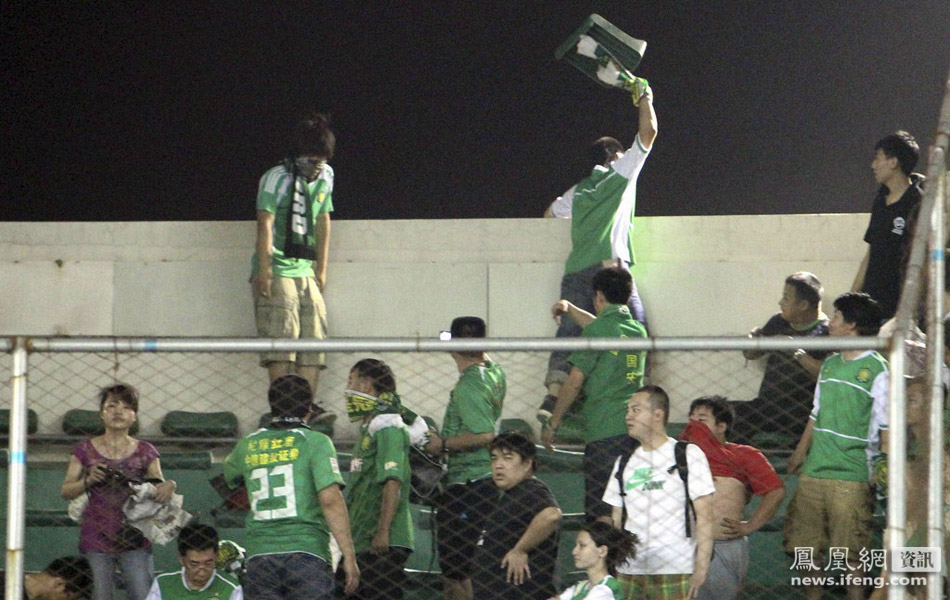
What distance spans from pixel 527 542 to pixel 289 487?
915 mm

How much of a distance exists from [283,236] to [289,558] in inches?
95.6

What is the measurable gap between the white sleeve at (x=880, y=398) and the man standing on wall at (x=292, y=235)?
301cm

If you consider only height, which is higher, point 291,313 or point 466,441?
point 291,313

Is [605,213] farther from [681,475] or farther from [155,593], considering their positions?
[155,593]

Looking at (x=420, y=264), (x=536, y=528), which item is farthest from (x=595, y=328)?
(x=420, y=264)

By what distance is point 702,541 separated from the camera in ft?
16.4

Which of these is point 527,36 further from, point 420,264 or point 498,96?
point 420,264

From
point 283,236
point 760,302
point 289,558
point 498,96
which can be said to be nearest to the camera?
point 289,558

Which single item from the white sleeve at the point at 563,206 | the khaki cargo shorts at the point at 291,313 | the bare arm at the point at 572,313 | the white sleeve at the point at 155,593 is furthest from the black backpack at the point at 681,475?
the white sleeve at the point at 563,206

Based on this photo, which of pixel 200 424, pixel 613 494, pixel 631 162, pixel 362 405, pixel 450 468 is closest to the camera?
pixel 613 494

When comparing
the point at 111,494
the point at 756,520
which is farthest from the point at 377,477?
the point at 756,520

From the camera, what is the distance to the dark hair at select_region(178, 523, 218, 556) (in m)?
5.66

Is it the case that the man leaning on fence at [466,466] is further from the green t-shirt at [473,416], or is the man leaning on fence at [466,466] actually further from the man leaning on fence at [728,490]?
the man leaning on fence at [728,490]

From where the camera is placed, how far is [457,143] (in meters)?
8.85
